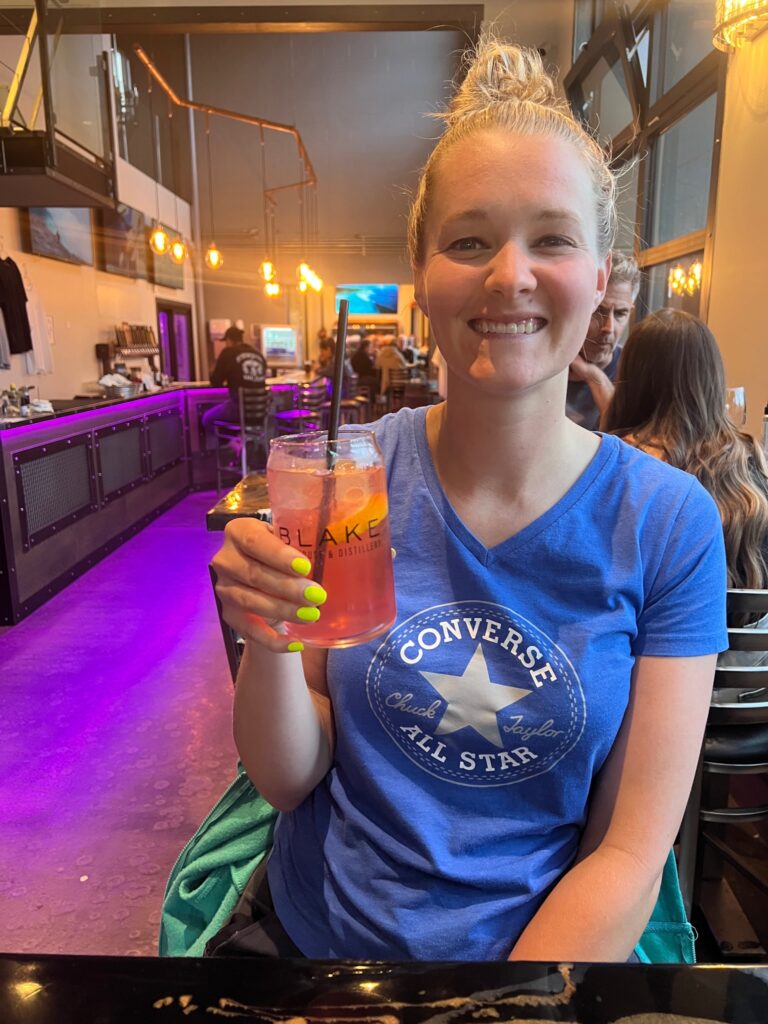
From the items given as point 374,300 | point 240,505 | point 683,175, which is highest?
point 374,300

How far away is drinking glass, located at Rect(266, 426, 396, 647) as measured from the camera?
0.80 metres

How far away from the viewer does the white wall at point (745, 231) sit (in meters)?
3.51

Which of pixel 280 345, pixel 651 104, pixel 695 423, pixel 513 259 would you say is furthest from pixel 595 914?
pixel 280 345

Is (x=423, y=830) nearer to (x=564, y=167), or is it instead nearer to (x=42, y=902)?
(x=564, y=167)

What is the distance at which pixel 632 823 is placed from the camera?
99 cm

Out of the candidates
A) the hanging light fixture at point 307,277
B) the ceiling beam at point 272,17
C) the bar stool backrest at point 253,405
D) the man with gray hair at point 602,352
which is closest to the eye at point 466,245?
the man with gray hair at point 602,352

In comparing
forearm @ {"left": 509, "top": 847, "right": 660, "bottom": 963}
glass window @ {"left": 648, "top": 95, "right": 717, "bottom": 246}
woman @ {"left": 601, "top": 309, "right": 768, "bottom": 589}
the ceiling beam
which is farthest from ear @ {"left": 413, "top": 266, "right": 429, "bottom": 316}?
the ceiling beam

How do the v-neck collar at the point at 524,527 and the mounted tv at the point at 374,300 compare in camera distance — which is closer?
the v-neck collar at the point at 524,527

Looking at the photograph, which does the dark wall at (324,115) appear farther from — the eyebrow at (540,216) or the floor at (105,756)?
the eyebrow at (540,216)

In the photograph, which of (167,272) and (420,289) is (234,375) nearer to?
(167,272)

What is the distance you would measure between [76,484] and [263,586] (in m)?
4.91

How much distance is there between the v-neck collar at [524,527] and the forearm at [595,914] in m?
0.42

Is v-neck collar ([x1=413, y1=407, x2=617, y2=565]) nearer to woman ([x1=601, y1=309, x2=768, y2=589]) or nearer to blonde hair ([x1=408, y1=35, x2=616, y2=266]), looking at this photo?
blonde hair ([x1=408, y1=35, x2=616, y2=266])

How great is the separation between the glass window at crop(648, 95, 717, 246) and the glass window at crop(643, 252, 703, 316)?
0.58 ft
